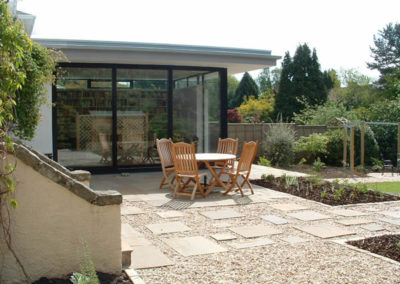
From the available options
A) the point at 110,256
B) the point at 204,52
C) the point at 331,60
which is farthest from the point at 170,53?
the point at 331,60

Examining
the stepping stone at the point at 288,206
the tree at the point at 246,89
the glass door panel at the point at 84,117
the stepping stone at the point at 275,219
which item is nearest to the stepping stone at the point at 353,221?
the stepping stone at the point at 275,219

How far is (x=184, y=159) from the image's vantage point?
24.1 ft

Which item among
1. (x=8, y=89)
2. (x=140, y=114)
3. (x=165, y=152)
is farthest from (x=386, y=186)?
(x=8, y=89)

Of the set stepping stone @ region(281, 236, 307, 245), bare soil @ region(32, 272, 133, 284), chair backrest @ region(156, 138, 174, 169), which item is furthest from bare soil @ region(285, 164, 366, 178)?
bare soil @ region(32, 272, 133, 284)

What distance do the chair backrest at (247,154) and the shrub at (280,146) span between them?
17.3 feet

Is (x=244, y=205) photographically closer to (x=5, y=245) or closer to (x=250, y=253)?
(x=250, y=253)

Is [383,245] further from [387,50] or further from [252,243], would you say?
[387,50]

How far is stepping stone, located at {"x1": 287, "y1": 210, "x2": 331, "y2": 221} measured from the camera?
595 centimetres

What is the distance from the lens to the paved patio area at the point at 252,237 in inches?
149

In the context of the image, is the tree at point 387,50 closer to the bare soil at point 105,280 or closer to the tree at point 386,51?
the tree at point 386,51

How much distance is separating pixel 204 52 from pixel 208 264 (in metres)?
6.62

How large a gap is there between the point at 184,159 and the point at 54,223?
403cm

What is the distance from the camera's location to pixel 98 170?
1015cm

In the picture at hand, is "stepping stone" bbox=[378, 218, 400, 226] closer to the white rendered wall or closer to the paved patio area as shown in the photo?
the paved patio area
